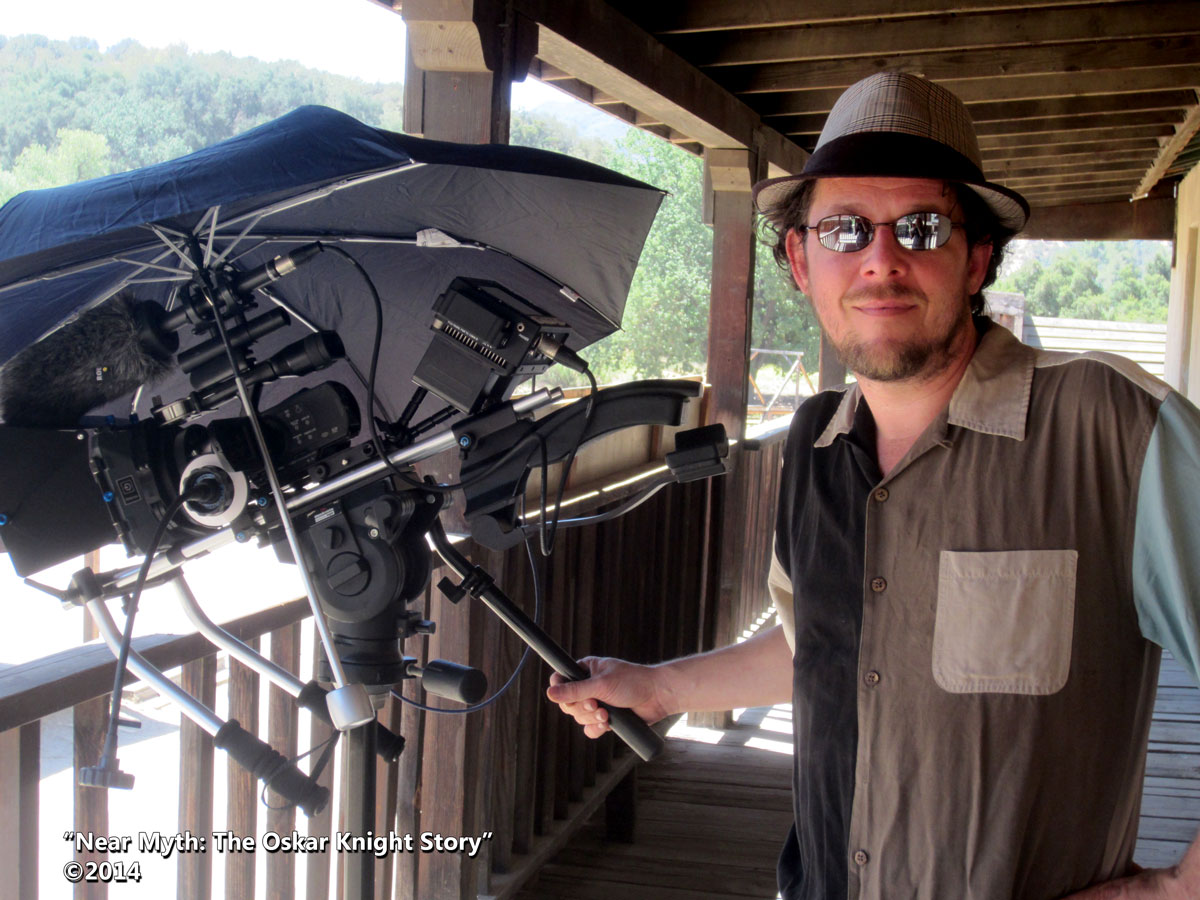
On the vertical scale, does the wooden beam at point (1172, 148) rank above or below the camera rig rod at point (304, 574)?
above

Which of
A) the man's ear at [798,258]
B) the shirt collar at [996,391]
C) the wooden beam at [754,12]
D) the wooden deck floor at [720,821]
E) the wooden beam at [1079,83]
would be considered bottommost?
the wooden deck floor at [720,821]

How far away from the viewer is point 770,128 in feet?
17.1

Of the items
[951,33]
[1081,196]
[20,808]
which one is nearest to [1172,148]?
[1081,196]

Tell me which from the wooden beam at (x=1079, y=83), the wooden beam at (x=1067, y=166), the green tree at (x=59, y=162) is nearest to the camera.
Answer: the wooden beam at (x=1079, y=83)

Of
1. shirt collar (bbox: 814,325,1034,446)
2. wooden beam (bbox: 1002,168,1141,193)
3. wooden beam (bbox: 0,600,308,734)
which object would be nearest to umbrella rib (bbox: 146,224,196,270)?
wooden beam (bbox: 0,600,308,734)

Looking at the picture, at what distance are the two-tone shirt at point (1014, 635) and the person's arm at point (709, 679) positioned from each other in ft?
0.91

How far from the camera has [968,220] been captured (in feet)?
4.85

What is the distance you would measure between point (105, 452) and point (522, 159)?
2.10ft

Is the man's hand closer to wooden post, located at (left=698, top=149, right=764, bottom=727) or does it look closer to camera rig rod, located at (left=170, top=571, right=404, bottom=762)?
camera rig rod, located at (left=170, top=571, right=404, bottom=762)

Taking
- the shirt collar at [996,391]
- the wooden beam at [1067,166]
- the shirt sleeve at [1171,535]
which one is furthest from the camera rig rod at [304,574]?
the wooden beam at [1067,166]

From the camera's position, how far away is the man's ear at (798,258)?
1.67 metres

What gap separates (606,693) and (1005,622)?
0.59 m

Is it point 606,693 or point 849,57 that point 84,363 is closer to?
point 606,693

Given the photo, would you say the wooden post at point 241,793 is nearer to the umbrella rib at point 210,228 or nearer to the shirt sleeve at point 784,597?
the umbrella rib at point 210,228
